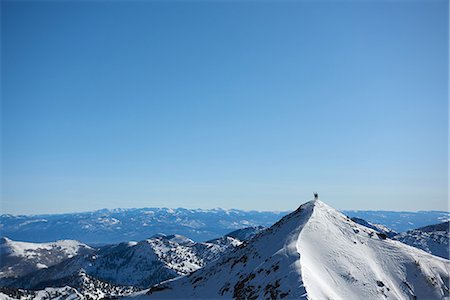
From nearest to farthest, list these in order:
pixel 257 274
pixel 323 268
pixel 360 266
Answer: pixel 323 268
pixel 360 266
pixel 257 274

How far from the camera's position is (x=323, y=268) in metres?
62.8

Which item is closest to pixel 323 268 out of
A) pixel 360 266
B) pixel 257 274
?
pixel 360 266

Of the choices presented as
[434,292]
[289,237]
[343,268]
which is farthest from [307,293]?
[434,292]

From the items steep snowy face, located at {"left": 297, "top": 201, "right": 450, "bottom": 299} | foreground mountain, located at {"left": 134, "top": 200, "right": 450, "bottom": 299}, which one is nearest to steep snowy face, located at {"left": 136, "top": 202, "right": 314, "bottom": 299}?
foreground mountain, located at {"left": 134, "top": 200, "right": 450, "bottom": 299}

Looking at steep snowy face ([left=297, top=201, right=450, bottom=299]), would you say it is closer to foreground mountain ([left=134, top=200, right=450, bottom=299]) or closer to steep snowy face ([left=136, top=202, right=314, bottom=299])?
foreground mountain ([left=134, top=200, right=450, bottom=299])

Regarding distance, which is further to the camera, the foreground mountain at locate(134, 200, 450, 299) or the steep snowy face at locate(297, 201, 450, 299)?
the steep snowy face at locate(297, 201, 450, 299)

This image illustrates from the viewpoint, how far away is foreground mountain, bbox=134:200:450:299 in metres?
58.2

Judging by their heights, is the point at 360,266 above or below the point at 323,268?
below

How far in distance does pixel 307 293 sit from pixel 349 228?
119ft

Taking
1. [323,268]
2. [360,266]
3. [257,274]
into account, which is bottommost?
[257,274]

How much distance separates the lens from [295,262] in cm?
6125

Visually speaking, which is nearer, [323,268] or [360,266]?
[323,268]

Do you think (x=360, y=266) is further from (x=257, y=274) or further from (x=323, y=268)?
(x=257, y=274)

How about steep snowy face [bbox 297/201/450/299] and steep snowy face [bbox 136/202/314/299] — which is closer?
steep snowy face [bbox 136/202/314/299]
